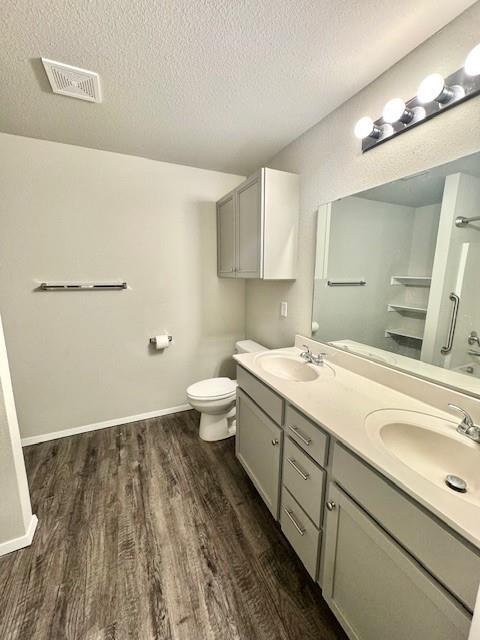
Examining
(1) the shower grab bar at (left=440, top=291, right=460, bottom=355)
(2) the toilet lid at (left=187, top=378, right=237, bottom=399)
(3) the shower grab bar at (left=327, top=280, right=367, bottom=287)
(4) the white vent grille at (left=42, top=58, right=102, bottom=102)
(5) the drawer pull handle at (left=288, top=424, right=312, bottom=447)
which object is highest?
(4) the white vent grille at (left=42, top=58, right=102, bottom=102)

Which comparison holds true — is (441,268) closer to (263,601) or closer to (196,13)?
(196,13)

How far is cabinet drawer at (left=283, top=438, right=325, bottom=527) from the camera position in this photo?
1.05 meters

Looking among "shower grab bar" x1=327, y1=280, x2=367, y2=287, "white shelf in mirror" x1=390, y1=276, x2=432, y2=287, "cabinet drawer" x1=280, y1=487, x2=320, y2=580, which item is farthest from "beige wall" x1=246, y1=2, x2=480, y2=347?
"cabinet drawer" x1=280, y1=487, x2=320, y2=580

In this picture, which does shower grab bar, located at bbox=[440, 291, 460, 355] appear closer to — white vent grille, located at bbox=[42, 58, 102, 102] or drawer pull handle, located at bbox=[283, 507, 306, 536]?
drawer pull handle, located at bbox=[283, 507, 306, 536]

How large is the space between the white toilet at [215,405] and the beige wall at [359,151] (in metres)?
0.58

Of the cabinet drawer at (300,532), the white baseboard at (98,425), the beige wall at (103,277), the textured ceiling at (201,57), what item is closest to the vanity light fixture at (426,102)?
the textured ceiling at (201,57)

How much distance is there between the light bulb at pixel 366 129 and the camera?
4.29 feet

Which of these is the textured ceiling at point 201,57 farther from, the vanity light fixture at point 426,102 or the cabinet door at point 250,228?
the cabinet door at point 250,228

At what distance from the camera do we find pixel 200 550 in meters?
1.32

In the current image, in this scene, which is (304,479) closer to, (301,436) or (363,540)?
(301,436)

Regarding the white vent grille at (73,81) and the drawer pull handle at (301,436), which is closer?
the drawer pull handle at (301,436)

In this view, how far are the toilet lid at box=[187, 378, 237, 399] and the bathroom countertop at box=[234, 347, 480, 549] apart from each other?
Result: 0.49 m

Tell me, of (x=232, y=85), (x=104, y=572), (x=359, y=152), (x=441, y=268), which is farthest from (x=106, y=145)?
(x=104, y=572)

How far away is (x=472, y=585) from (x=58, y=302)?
2556mm
